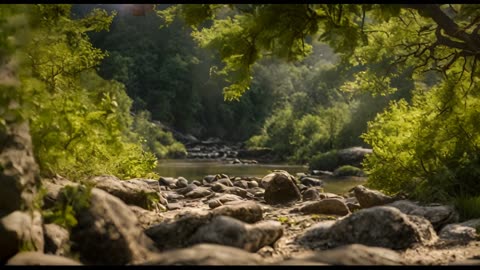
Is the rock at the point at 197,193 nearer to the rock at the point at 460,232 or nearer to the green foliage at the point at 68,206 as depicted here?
the rock at the point at 460,232

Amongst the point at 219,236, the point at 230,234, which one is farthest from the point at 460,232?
the point at 219,236

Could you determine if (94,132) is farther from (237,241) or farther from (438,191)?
(438,191)

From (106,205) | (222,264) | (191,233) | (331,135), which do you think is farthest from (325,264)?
(331,135)

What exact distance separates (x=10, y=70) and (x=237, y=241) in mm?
3589

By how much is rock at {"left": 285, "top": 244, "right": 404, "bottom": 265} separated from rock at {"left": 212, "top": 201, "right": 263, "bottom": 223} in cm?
199

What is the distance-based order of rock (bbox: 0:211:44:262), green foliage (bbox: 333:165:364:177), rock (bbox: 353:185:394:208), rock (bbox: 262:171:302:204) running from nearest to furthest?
1. rock (bbox: 0:211:44:262)
2. rock (bbox: 353:185:394:208)
3. rock (bbox: 262:171:302:204)
4. green foliage (bbox: 333:165:364:177)

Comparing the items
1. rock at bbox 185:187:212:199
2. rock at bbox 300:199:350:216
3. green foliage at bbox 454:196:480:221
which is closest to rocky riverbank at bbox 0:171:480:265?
green foliage at bbox 454:196:480:221

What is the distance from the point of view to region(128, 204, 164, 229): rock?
7.79m

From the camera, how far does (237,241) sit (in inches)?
257

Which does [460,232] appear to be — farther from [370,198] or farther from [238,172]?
[238,172]

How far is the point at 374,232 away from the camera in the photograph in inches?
289

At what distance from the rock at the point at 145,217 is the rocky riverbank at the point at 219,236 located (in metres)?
0.02

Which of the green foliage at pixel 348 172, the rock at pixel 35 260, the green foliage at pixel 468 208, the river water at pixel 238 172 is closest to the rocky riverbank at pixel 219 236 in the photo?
the rock at pixel 35 260

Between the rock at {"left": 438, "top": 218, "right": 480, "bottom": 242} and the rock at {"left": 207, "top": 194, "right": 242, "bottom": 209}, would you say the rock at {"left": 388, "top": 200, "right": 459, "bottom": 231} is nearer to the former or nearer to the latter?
the rock at {"left": 438, "top": 218, "right": 480, "bottom": 242}
